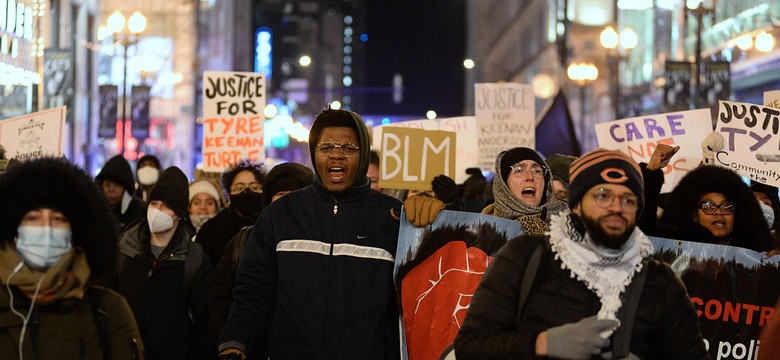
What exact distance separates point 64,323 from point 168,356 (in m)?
2.79

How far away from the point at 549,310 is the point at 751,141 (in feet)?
19.3

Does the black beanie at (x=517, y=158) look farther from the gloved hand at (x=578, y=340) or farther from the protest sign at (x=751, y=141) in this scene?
the protest sign at (x=751, y=141)

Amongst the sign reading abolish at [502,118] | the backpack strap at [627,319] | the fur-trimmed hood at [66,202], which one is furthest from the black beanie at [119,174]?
the backpack strap at [627,319]

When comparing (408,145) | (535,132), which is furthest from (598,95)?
(408,145)

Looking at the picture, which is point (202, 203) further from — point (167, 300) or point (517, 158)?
point (517, 158)

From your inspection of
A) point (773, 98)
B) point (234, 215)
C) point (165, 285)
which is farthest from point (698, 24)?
point (165, 285)

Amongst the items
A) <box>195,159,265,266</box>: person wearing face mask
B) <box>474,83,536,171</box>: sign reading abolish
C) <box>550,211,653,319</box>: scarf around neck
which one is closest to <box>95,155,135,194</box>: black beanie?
<box>195,159,265,266</box>: person wearing face mask

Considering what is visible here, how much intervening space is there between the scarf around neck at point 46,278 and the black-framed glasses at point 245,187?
4.67 metres

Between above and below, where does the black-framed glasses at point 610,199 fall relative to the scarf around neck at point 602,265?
above

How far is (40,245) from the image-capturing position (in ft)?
13.8

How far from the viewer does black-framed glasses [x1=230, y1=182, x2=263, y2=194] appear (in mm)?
9000

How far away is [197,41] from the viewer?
70.0 metres

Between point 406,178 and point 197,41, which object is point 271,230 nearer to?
point 406,178

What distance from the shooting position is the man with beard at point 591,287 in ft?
13.5
